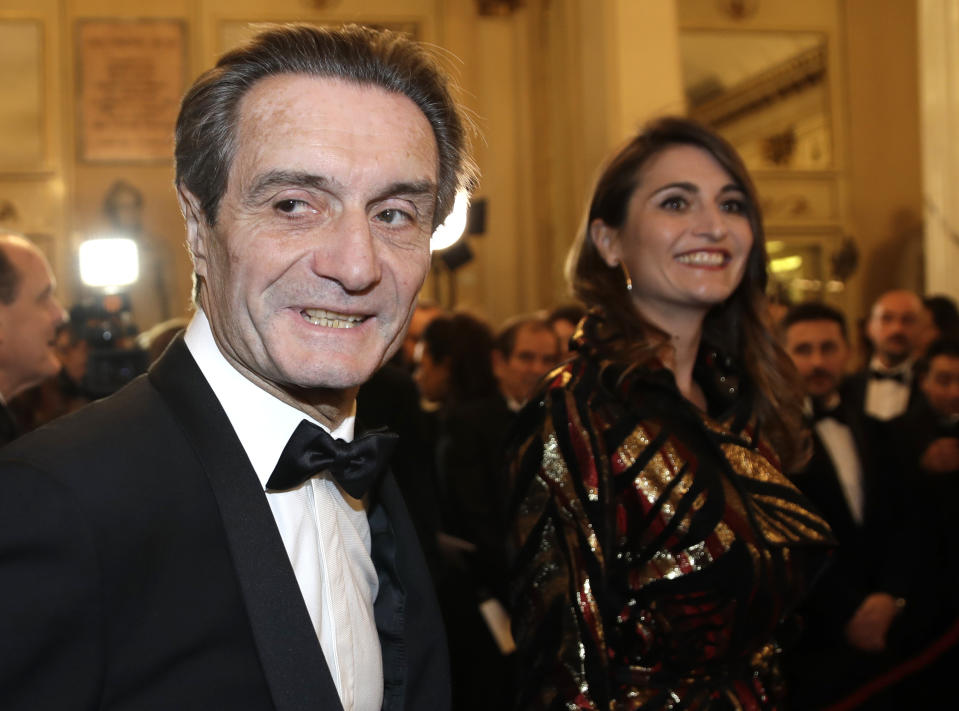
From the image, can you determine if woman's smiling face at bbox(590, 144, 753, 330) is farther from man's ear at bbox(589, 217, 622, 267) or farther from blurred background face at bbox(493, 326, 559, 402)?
blurred background face at bbox(493, 326, 559, 402)

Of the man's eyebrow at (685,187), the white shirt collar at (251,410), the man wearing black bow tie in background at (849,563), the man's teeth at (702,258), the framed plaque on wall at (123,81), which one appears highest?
the framed plaque on wall at (123,81)

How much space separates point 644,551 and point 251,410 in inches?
39.5

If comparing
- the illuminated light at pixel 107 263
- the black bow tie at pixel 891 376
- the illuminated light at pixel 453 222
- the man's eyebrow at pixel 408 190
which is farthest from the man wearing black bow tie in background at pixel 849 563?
the illuminated light at pixel 107 263

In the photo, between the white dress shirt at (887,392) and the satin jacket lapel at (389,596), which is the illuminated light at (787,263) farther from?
the satin jacket lapel at (389,596)

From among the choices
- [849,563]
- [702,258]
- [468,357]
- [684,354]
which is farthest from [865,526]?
[468,357]

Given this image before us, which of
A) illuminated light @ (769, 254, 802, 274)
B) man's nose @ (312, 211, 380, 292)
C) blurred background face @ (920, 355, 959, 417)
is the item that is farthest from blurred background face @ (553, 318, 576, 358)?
illuminated light @ (769, 254, 802, 274)

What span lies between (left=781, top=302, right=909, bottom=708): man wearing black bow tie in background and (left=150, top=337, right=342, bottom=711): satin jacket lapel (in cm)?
236

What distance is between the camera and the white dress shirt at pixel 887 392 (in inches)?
233

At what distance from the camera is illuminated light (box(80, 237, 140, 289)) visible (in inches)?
191

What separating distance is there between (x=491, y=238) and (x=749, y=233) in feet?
31.3

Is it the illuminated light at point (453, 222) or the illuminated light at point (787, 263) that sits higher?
the illuminated light at point (787, 263)

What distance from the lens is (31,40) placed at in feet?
38.4

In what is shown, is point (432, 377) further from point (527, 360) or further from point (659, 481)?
point (659, 481)

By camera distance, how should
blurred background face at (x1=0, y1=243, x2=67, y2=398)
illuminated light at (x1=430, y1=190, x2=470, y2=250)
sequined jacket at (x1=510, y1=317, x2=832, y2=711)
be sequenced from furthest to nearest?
blurred background face at (x1=0, y1=243, x2=67, y2=398), sequined jacket at (x1=510, y1=317, x2=832, y2=711), illuminated light at (x1=430, y1=190, x2=470, y2=250)
